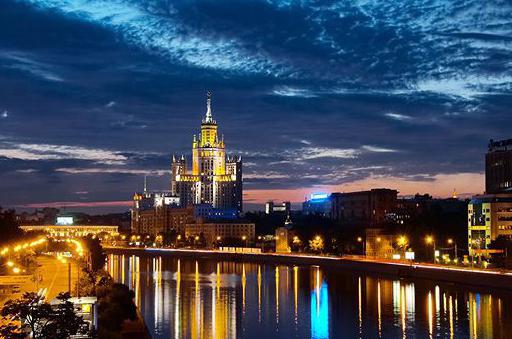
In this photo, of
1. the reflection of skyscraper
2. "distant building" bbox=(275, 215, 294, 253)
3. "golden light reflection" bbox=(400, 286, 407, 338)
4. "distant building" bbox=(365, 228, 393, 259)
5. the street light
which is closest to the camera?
the reflection of skyscraper

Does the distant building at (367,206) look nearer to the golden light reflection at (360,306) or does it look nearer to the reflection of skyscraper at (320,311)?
the golden light reflection at (360,306)

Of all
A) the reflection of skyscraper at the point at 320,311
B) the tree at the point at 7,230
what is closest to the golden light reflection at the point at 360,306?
the reflection of skyscraper at the point at 320,311

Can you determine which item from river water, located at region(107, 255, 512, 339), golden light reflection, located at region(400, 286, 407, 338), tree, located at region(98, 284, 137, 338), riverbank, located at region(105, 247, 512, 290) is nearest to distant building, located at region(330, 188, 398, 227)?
riverbank, located at region(105, 247, 512, 290)

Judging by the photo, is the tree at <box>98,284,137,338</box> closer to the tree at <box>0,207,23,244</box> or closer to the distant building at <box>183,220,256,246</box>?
the tree at <box>0,207,23,244</box>

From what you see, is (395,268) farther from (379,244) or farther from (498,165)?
(498,165)

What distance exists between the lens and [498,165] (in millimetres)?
146625

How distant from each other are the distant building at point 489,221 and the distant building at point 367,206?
199 feet

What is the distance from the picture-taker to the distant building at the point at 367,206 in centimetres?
16550

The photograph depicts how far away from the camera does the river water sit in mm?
48750

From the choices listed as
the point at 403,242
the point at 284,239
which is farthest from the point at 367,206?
the point at 403,242

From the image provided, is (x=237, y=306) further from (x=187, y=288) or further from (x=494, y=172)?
(x=494, y=172)

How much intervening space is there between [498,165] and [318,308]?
9374 centimetres

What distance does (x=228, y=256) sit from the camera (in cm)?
14200

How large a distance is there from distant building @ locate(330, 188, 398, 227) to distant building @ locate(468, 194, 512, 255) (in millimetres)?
60601
